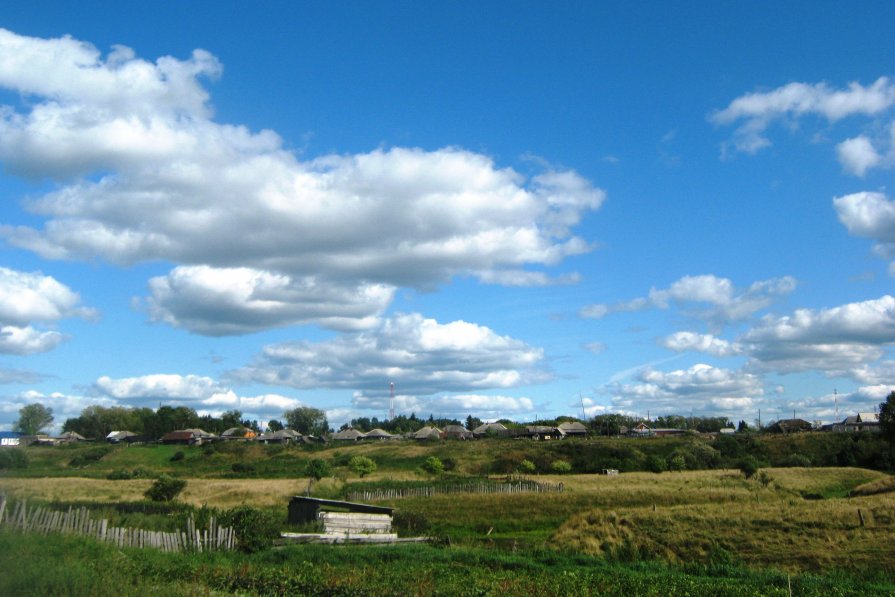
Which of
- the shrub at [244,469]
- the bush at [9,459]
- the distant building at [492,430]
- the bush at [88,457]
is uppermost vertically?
the distant building at [492,430]

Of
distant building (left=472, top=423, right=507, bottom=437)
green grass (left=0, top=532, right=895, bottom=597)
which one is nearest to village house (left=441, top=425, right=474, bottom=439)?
distant building (left=472, top=423, right=507, bottom=437)

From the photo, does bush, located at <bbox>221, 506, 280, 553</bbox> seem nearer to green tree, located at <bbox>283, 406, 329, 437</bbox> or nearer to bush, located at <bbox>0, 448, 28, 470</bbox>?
bush, located at <bbox>0, 448, 28, 470</bbox>

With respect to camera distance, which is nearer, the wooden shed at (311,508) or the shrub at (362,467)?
the wooden shed at (311,508)

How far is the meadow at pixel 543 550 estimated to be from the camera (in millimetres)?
15405

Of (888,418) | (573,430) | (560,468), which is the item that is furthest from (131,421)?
(888,418)

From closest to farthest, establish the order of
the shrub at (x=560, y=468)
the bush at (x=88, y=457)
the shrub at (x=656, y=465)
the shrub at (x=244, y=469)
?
the shrub at (x=656, y=465) → the shrub at (x=560, y=468) → the shrub at (x=244, y=469) → the bush at (x=88, y=457)

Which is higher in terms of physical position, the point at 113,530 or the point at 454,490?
the point at 113,530

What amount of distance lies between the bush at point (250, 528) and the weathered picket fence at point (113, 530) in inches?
12.6

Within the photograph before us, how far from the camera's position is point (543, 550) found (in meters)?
26.5

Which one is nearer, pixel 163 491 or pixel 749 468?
pixel 163 491

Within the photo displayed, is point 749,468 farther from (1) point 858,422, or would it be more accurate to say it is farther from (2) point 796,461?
(1) point 858,422

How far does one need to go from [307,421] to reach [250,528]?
16484 cm

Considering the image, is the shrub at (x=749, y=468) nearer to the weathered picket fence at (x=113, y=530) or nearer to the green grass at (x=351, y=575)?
the green grass at (x=351, y=575)

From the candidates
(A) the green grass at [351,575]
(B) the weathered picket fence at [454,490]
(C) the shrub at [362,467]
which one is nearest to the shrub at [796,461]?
(B) the weathered picket fence at [454,490]
